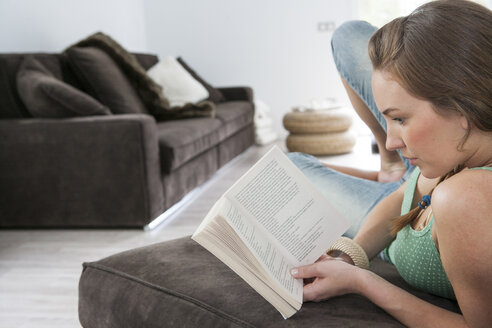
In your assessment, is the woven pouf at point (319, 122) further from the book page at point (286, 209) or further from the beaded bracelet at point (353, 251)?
the book page at point (286, 209)

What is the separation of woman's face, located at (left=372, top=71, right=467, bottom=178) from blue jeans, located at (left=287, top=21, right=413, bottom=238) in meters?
0.72

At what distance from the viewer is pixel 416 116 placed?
0.82 meters

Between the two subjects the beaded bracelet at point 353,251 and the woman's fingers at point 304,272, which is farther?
the beaded bracelet at point 353,251

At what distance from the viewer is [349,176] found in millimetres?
1671

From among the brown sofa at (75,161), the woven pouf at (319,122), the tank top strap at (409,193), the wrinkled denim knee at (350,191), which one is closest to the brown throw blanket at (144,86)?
the brown sofa at (75,161)

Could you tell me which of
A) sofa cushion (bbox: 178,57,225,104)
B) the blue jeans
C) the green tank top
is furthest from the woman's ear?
sofa cushion (bbox: 178,57,225,104)

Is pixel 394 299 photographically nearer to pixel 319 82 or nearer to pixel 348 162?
pixel 348 162

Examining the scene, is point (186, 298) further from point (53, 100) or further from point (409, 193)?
point (53, 100)

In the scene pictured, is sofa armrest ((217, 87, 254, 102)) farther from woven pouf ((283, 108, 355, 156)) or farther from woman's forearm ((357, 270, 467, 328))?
woman's forearm ((357, 270, 467, 328))

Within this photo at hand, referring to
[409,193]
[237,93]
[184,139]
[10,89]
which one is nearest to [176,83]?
[237,93]

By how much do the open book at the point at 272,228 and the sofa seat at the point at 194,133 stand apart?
1896mm

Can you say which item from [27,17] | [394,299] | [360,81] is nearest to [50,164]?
[27,17]

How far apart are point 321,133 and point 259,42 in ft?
5.60

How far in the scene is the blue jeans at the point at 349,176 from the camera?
1.57 m
